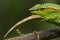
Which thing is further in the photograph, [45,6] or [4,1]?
[4,1]

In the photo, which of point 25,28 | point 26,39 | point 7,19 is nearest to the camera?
point 26,39

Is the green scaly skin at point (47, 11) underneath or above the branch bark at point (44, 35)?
above

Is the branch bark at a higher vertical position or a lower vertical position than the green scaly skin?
lower

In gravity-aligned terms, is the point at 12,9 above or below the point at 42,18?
above

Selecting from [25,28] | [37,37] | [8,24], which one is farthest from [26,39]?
[8,24]

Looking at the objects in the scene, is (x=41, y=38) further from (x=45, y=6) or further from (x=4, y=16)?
(x=4, y=16)

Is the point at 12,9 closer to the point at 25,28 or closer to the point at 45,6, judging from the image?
the point at 25,28

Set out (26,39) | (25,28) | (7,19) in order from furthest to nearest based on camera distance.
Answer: (7,19) < (25,28) < (26,39)

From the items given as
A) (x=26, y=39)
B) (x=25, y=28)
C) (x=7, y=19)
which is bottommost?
(x=26, y=39)

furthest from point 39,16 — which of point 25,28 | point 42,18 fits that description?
point 25,28
